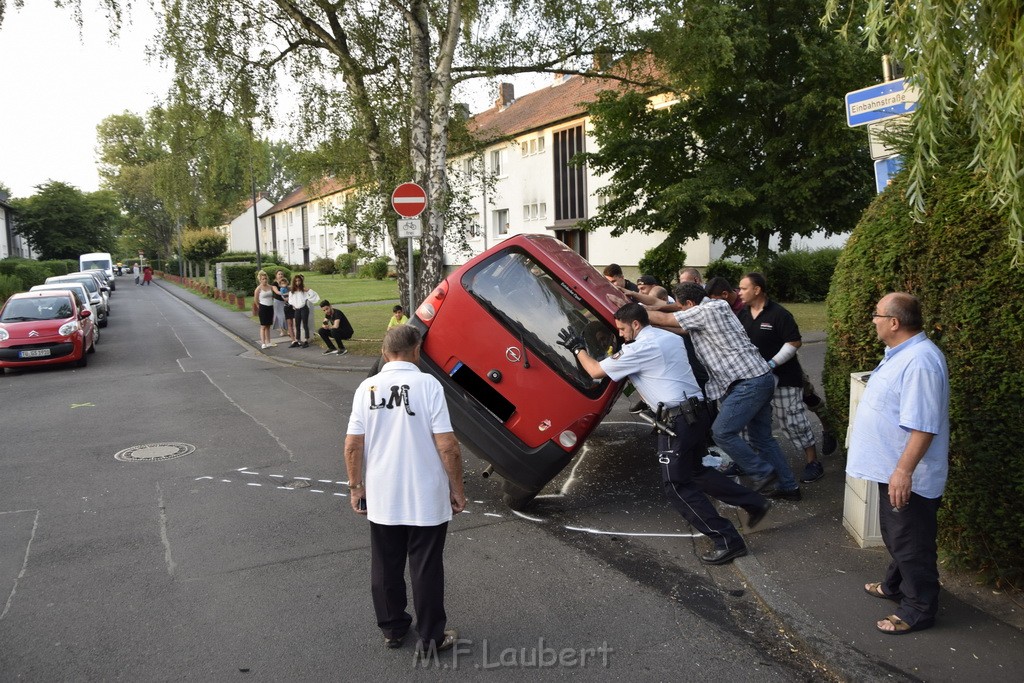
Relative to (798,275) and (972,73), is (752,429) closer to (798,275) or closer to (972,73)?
(972,73)

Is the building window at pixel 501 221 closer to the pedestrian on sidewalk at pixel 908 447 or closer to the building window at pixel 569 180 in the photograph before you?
the building window at pixel 569 180

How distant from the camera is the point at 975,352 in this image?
4.26 m

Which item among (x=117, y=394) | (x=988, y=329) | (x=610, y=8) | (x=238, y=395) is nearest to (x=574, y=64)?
(x=610, y=8)

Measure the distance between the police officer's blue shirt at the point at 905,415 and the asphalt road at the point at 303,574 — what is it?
3.59 feet

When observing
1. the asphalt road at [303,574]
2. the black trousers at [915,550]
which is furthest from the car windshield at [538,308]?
the black trousers at [915,550]

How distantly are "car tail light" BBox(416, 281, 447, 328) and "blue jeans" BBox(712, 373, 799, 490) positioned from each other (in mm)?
2471

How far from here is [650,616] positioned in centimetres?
455

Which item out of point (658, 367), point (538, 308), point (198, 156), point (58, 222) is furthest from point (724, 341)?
point (58, 222)

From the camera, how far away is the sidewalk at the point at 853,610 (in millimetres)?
3859

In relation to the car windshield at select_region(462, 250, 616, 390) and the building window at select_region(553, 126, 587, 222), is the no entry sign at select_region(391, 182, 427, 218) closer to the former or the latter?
the car windshield at select_region(462, 250, 616, 390)

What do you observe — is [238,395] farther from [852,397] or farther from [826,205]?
[826,205]

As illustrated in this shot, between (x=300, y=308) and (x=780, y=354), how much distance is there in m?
13.4

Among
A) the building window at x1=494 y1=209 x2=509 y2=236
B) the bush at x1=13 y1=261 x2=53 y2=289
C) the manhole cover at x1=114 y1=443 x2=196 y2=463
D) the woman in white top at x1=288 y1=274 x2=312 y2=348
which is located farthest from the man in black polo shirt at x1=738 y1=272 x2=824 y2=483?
the building window at x1=494 y1=209 x2=509 y2=236

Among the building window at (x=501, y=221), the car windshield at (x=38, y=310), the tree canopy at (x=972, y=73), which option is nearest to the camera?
the tree canopy at (x=972, y=73)
